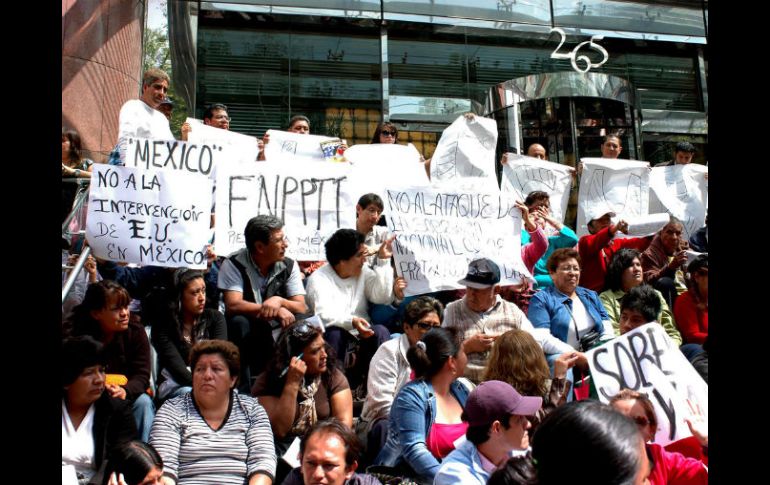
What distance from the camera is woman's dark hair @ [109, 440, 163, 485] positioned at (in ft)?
15.8

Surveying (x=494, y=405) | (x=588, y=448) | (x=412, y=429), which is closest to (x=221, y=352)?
(x=412, y=429)

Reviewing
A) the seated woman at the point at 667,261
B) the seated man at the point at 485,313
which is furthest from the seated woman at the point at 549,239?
the seated man at the point at 485,313

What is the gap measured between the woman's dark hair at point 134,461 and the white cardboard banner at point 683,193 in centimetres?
700

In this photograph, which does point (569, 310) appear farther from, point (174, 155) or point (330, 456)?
point (174, 155)

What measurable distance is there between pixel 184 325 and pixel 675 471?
362 centimetres

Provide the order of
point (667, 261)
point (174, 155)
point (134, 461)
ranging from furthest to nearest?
1. point (667, 261)
2. point (174, 155)
3. point (134, 461)

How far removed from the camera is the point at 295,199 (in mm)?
8477

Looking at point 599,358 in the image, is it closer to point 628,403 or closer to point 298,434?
point 628,403

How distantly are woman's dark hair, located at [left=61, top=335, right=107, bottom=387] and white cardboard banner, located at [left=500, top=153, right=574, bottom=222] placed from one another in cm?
575

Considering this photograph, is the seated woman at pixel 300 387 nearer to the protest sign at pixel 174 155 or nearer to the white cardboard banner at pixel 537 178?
the protest sign at pixel 174 155

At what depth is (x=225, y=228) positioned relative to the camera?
8141mm
